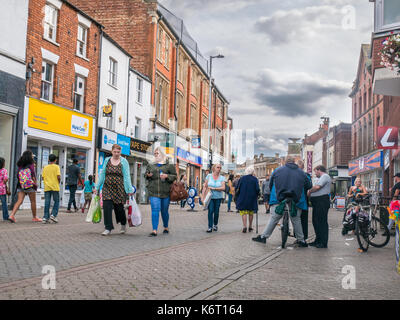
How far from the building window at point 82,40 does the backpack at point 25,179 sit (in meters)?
11.5

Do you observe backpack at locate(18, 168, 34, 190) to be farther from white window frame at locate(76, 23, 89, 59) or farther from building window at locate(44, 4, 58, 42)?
white window frame at locate(76, 23, 89, 59)

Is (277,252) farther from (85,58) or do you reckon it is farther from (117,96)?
(117,96)

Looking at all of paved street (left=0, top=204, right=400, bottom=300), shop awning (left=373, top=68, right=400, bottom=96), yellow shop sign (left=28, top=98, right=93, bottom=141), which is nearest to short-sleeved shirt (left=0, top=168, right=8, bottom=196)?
paved street (left=0, top=204, right=400, bottom=300)

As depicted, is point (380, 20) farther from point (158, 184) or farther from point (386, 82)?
point (158, 184)

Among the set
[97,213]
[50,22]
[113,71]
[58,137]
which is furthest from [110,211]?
[113,71]

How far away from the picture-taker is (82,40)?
23141 mm

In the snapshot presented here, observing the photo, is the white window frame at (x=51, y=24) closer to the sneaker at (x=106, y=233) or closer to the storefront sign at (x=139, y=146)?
the storefront sign at (x=139, y=146)

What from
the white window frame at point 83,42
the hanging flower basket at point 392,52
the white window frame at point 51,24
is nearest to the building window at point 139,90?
the white window frame at point 83,42

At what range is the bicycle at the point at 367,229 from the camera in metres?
9.41

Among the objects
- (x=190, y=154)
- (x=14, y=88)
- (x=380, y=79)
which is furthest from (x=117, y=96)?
(x=190, y=154)

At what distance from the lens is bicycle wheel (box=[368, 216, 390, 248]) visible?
32.9 feet

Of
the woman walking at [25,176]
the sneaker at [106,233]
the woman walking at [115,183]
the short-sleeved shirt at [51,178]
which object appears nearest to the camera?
the woman walking at [115,183]

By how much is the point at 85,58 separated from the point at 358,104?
3258 cm

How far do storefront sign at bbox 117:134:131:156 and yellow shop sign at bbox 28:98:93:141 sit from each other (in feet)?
10.1
